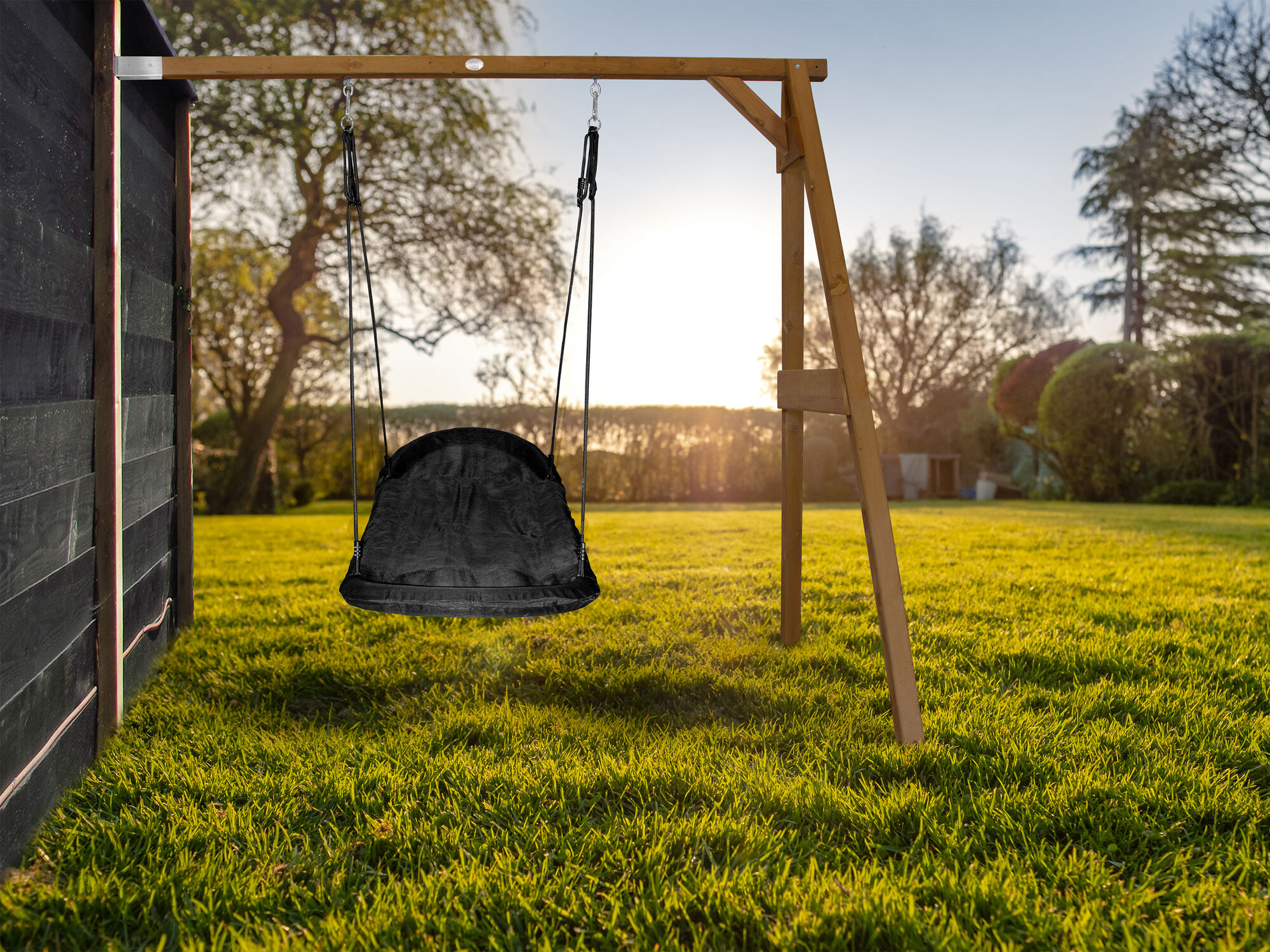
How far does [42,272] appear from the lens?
1.60 m

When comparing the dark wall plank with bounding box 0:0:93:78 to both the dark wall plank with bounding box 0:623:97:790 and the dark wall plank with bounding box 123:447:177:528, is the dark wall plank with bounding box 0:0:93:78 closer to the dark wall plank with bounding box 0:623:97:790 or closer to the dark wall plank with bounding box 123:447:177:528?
the dark wall plank with bounding box 123:447:177:528

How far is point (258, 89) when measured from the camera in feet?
28.9

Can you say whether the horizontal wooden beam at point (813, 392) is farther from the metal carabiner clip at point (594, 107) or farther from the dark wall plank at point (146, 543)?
the dark wall plank at point (146, 543)

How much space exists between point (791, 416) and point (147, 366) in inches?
88.4

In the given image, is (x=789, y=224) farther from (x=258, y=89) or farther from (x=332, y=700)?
(x=258, y=89)

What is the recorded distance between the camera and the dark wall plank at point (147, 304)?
90.5 inches

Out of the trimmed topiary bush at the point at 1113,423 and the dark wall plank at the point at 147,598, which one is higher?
the trimmed topiary bush at the point at 1113,423

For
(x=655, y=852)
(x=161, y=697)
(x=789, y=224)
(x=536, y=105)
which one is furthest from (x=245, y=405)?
(x=655, y=852)

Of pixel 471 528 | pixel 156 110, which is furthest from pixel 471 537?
pixel 156 110

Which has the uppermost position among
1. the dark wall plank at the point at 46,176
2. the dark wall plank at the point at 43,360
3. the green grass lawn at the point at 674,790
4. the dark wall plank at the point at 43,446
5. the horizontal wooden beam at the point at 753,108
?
the horizontal wooden beam at the point at 753,108

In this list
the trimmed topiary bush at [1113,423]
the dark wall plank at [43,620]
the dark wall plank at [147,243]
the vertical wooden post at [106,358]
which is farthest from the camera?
the trimmed topiary bush at [1113,423]

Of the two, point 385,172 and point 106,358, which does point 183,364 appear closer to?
point 106,358

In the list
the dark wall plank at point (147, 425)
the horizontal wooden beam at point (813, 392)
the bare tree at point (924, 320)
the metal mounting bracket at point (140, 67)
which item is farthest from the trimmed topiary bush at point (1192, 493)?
the metal mounting bracket at point (140, 67)

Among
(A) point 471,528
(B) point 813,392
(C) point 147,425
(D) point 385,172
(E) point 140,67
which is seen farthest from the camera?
(D) point 385,172
